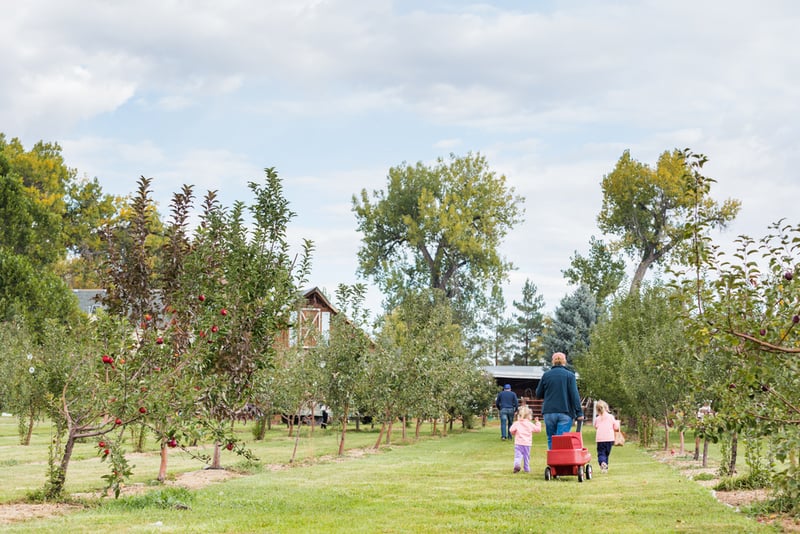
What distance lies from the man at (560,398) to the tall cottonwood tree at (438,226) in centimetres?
4020

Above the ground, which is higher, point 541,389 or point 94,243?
point 94,243

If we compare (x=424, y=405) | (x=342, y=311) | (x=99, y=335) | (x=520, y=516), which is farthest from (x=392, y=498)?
(x=424, y=405)

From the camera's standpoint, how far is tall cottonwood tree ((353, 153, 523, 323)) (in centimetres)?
5597

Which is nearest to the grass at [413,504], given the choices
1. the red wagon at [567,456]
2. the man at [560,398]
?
the red wagon at [567,456]

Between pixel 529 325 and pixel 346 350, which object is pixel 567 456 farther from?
pixel 529 325

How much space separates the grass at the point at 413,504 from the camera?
28.8ft

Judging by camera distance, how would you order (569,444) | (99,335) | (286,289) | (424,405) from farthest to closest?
(424,405) < (569,444) < (286,289) < (99,335)

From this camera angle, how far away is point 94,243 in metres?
54.4

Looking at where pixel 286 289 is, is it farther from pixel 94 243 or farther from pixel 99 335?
pixel 94 243

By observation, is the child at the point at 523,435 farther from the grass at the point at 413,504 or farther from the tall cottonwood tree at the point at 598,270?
the tall cottonwood tree at the point at 598,270

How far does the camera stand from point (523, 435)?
1585 cm

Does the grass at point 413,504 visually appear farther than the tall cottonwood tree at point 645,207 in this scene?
No

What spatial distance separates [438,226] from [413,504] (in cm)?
4517

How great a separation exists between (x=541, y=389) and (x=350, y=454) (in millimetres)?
9903
